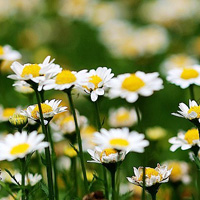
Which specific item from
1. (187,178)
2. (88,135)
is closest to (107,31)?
(88,135)

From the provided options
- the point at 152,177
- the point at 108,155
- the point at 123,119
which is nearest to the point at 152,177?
→ the point at 152,177

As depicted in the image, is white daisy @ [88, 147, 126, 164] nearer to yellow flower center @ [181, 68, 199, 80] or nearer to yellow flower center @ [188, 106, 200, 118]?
yellow flower center @ [188, 106, 200, 118]

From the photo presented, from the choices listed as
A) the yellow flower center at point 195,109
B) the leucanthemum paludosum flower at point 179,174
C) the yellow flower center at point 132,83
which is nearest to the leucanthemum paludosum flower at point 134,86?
the yellow flower center at point 132,83

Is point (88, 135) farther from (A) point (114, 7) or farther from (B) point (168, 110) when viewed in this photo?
(A) point (114, 7)

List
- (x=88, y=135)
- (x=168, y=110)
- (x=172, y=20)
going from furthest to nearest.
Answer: (x=172, y=20) < (x=168, y=110) < (x=88, y=135)

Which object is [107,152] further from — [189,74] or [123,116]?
[123,116]

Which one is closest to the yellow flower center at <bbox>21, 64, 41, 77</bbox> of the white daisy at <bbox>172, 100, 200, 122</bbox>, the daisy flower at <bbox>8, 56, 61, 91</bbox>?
the daisy flower at <bbox>8, 56, 61, 91</bbox>
